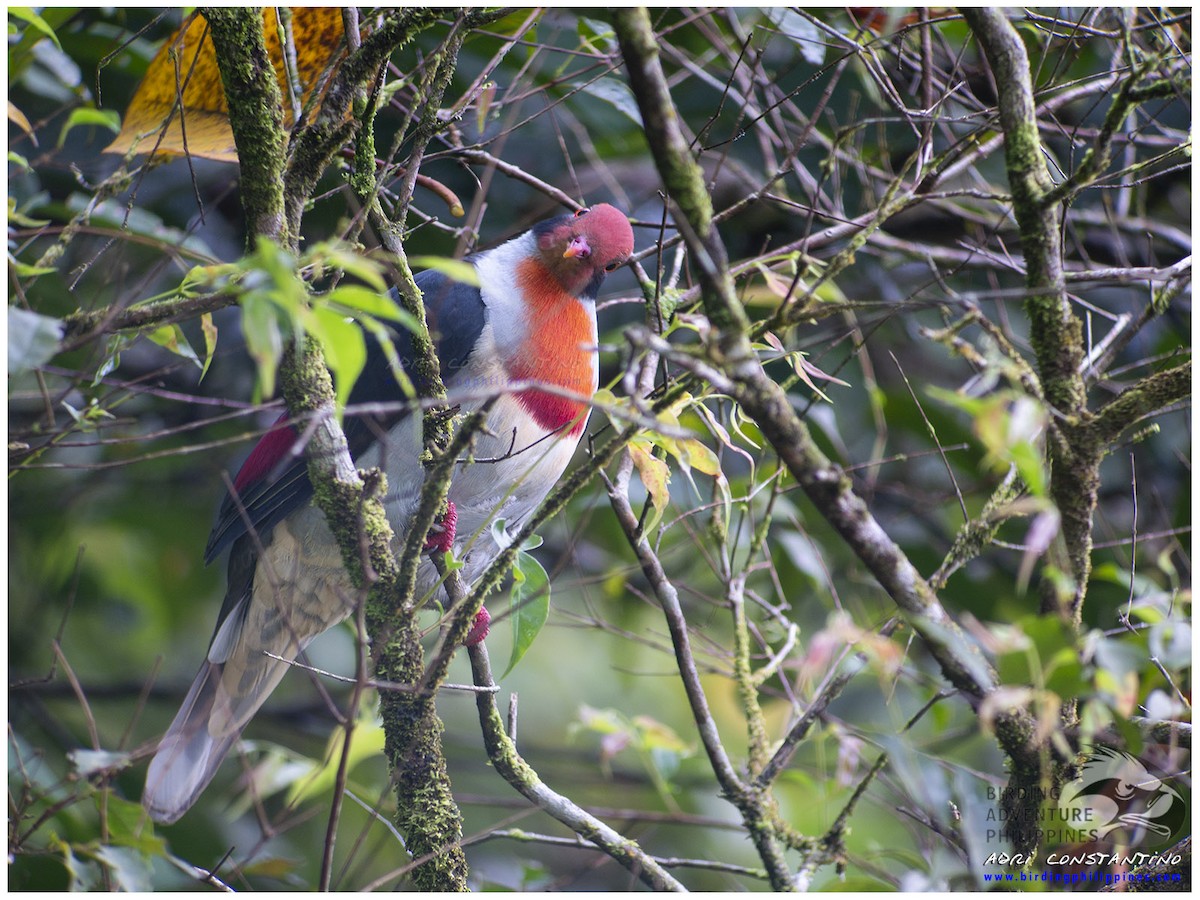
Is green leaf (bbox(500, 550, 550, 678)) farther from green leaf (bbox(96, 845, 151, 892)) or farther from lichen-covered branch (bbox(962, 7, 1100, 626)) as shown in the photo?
lichen-covered branch (bbox(962, 7, 1100, 626))

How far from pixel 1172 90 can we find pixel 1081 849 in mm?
1003

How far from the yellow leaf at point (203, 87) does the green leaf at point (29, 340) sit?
0.81m

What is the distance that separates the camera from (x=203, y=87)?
210 centimetres

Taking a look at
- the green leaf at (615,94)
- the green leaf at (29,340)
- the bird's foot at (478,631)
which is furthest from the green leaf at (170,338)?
the green leaf at (615,94)

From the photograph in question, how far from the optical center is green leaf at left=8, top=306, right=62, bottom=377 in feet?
4.17

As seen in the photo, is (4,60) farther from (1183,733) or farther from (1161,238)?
(1161,238)

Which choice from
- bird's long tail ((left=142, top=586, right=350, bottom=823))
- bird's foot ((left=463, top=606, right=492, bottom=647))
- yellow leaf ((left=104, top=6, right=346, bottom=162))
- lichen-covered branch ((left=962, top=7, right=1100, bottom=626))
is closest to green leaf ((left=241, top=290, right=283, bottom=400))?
bird's foot ((left=463, top=606, right=492, bottom=647))

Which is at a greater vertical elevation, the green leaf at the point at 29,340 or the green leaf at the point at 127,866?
the green leaf at the point at 29,340

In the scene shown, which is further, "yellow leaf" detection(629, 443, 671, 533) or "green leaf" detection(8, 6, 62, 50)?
"green leaf" detection(8, 6, 62, 50)

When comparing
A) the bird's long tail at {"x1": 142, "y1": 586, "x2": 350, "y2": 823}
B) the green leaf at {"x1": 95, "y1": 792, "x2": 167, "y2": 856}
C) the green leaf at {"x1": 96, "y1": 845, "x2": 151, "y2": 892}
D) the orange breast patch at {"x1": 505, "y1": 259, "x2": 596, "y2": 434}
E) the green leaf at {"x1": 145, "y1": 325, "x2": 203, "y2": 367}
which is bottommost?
the green leaf at {"x1": 96, "y1": 845, "x2": 151, "y2": 892}

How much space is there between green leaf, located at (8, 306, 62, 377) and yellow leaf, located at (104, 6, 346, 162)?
81cm

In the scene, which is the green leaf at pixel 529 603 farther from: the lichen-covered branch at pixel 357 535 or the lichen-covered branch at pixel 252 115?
the lichen-covered branch at pixel 252 115

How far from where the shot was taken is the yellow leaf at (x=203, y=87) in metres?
2.05

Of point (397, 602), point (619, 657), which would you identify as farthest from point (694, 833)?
point (397, 602)
